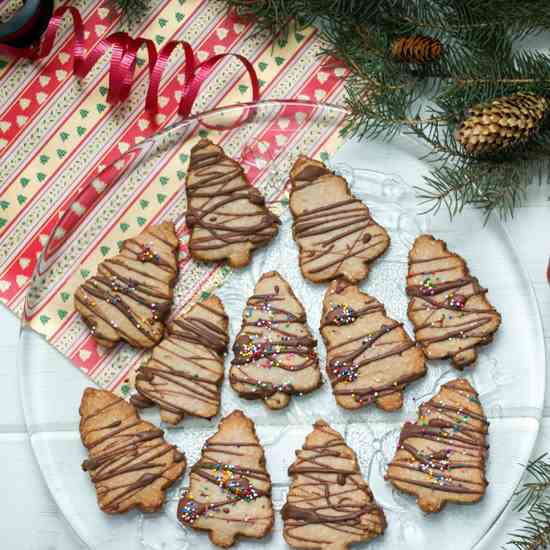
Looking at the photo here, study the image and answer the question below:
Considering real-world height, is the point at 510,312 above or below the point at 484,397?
above

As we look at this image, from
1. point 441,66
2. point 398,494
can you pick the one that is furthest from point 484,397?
point 441,66

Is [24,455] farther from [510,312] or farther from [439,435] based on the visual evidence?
[510,312]

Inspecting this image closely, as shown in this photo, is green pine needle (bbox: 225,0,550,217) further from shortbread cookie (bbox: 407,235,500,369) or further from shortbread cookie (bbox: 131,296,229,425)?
shortbread cookie (bbox: 131,296,229,425)

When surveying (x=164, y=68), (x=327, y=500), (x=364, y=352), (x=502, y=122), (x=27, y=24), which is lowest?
(x=327, y=500)

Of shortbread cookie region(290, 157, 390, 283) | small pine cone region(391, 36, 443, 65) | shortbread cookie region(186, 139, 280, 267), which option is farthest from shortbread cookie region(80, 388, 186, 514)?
small pine cone region(391, 36, 443, 65)

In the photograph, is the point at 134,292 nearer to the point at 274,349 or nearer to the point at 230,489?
the point at 274,349

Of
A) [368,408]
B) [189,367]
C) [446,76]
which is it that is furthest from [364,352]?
[446,76]
